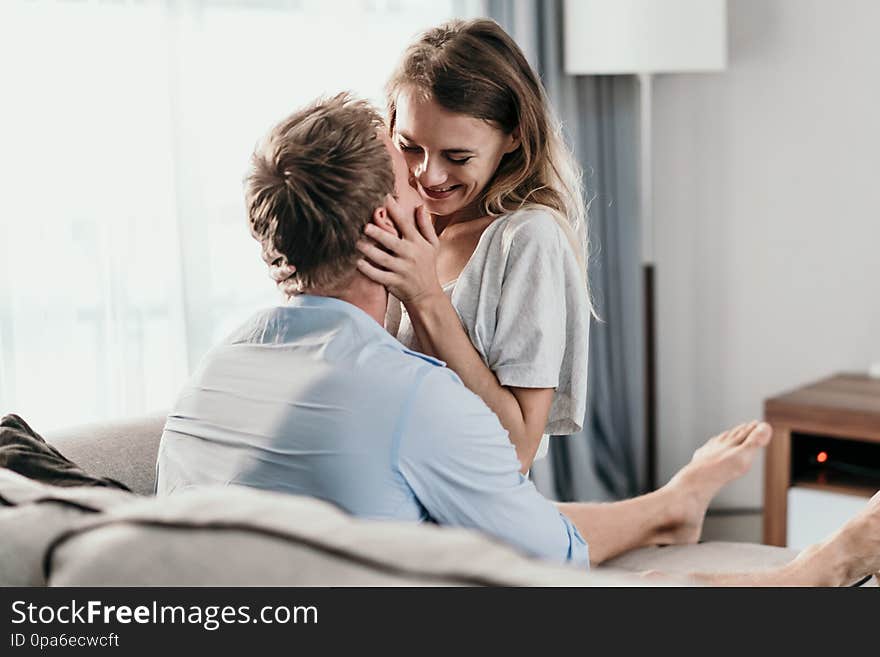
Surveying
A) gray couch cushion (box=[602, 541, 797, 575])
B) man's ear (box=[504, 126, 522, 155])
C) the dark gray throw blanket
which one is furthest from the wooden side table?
the dark gray throw blanket

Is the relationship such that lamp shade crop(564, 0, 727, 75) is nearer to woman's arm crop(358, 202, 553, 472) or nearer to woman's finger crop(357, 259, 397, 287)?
woman's arm crop(358, 202, 553, 472)

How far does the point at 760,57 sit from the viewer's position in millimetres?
3045

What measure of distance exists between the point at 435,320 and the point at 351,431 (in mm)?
418

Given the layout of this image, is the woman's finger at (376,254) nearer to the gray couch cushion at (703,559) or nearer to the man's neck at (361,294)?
the man's neck at (361,294)

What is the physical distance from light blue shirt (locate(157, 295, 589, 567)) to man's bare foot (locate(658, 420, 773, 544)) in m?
0.80

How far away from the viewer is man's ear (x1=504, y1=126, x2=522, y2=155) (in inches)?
58.8

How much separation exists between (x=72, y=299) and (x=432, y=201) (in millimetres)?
987

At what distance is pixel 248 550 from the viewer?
589 mm

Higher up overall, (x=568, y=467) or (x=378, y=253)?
(x=378, y=253)

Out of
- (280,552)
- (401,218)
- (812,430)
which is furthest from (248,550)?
(812,430)

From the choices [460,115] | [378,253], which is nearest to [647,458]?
[460,115]

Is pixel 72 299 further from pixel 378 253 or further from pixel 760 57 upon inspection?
pixel 760 57

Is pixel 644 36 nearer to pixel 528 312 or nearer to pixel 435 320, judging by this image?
pixel 528 312
